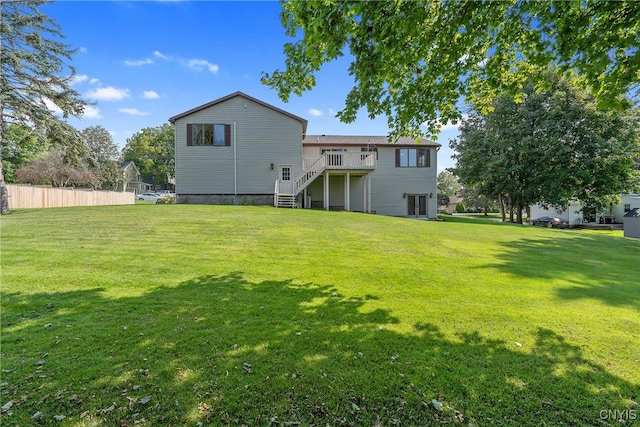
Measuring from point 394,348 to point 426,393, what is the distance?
0.72 meters

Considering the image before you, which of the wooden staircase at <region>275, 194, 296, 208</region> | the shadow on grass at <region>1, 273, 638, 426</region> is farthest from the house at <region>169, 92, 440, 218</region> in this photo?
the shadow on grass at <region>1, 273, 638, 426</region>

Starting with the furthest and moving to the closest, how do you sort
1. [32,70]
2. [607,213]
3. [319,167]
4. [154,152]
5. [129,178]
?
1. [154,152]
2. [129,178]
3. [607,213]
4. [319,167]
5. [32,70]

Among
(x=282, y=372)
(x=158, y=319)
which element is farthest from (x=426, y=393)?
(x=158, y=319)

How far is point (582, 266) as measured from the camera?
298 inches

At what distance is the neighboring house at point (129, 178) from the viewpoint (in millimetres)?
48162

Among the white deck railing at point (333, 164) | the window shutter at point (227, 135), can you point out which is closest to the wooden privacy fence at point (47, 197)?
the window shutter at point (227, 135)

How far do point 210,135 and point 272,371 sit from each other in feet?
62.6

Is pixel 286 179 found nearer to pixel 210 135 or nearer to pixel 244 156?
pixel 244 156

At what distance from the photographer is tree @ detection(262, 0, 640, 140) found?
11.8 ft

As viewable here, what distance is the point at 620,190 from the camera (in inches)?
805

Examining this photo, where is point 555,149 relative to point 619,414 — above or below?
above

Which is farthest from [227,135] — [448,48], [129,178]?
[129,178]

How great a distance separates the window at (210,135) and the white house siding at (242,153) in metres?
0.29

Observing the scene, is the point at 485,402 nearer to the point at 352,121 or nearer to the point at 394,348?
the point at 394,348
